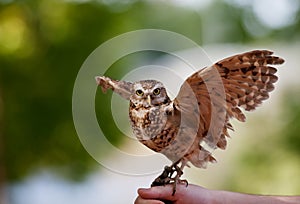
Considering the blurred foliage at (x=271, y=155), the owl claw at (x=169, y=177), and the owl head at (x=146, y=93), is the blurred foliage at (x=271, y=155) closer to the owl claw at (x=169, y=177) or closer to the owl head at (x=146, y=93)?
the owl claw at (x=169, y=177)

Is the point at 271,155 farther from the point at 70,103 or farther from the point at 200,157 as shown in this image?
the point at 200,157

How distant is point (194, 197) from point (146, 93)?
21 cm

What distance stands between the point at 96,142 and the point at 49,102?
203 centimetres

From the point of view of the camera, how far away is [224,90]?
2.55ft

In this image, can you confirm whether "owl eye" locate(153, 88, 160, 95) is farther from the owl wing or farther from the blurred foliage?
the blurred foliage

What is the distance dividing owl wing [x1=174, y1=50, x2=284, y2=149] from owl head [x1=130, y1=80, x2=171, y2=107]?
4 centimetres

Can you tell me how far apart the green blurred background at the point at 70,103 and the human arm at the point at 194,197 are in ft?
6.05

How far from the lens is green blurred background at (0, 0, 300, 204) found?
110 inches

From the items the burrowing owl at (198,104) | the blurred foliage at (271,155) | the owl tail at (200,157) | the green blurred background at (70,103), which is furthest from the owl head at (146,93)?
the blurred foliage at (271,155)

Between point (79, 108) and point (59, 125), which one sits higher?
point (59, 125)

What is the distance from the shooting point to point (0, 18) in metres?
2.75

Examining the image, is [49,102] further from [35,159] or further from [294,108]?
[294,108]

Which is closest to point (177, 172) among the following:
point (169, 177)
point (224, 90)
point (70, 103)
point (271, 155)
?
point (169, 177)

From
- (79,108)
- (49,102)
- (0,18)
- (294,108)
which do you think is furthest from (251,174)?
(79,108)
